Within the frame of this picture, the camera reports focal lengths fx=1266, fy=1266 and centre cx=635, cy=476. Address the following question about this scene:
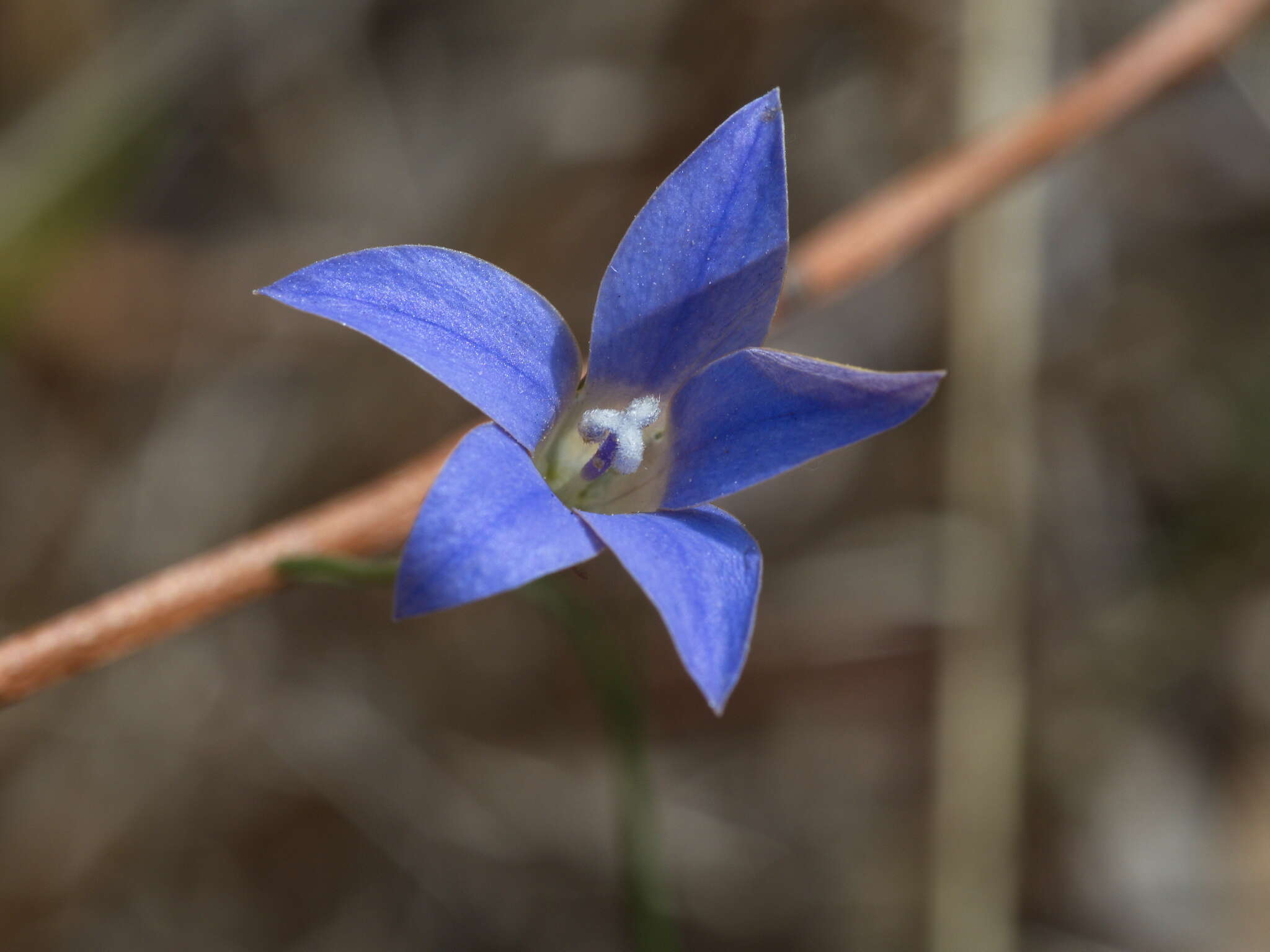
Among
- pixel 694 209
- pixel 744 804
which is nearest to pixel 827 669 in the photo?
pixel 744 804

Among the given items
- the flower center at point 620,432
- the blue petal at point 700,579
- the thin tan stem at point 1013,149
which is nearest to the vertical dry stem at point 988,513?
the thin tan stem at point 1013,149

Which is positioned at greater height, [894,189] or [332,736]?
[894,189]

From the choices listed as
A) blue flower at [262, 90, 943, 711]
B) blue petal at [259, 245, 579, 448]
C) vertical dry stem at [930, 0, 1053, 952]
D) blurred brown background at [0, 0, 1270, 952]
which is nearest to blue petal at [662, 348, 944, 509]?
blue flower at [262, 90, 943, 711]

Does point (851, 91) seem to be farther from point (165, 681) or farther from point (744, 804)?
point (165, 681)

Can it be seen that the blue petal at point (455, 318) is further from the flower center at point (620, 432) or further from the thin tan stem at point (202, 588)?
the thin tan stem at point (202, 588)

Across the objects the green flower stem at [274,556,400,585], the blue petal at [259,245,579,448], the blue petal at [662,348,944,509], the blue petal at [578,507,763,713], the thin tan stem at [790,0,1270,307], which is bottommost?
the blue petal at [578,507,763,713]

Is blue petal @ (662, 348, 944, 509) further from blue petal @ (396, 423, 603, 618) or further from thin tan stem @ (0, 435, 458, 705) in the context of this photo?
thin tan stem @ (0, 435, 458, 705)
